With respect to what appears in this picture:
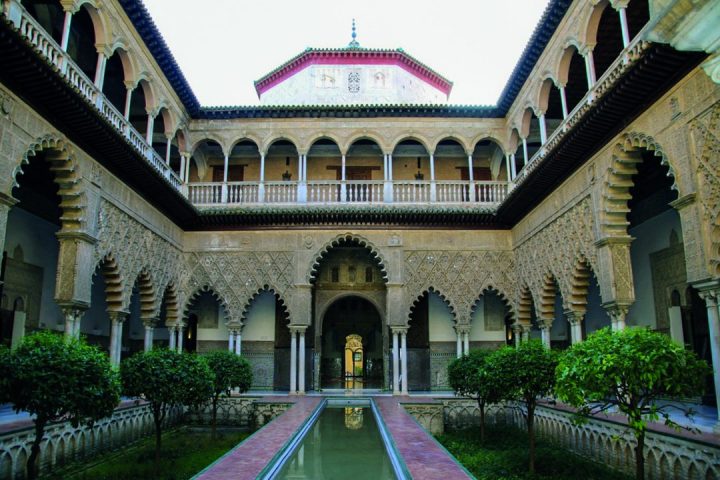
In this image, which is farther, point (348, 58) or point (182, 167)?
point (348, 58)

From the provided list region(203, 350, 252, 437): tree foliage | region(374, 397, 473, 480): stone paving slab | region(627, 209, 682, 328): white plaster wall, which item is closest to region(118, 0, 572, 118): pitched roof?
region(627, 209, 682, 328): white plaster wall

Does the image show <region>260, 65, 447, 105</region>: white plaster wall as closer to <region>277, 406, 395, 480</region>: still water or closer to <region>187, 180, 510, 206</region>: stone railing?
<region>187, 180, 510, 206</region>: stone railing

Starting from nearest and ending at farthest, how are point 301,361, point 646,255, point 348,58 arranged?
point 646,255, point 301,361, point 348,58

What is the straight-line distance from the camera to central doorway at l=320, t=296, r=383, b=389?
1769 centimetres

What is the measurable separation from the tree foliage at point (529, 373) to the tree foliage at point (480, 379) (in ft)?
0.43

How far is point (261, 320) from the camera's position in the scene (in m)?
15.9

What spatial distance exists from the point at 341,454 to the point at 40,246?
27.6ft

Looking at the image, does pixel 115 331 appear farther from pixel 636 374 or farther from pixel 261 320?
pixel 636 374

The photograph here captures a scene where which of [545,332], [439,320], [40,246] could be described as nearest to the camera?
[40,246]

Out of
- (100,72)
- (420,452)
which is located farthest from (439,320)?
(100,72)

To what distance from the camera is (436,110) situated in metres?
15.0

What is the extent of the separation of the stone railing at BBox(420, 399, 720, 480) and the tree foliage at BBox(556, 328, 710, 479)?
0.36m

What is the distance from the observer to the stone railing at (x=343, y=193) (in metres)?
14.7

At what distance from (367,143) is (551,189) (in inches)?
239
